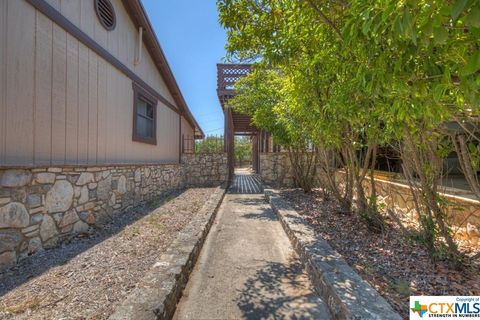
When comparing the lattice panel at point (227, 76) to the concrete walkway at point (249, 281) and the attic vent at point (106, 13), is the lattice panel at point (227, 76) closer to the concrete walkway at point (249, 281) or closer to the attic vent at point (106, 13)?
the attic vent at point (106, 13)

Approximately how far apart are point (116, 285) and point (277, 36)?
3697 millimetres

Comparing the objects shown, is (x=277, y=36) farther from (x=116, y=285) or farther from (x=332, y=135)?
(x=116, y=285)

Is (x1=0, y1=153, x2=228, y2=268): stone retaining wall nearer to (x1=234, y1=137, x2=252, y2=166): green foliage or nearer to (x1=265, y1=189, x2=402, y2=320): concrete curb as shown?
(x1=265, y1=189, x2=402, y2=320): concrete curb

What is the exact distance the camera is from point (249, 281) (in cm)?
311

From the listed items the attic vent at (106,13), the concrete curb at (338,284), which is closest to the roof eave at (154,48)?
the attic vent at (106,13)

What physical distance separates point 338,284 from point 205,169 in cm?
917

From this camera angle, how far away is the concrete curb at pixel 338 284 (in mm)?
2059

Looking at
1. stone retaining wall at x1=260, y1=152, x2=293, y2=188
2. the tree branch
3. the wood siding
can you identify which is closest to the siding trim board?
the wood siding

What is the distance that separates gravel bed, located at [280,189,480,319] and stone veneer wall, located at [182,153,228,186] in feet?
20.9

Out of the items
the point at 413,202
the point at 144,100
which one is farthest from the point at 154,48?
the point at 413,202

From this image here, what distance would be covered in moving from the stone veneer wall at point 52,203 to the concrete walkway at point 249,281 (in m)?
2.15

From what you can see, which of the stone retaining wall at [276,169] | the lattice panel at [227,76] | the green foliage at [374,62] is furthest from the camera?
the lattice panel at [227,76]

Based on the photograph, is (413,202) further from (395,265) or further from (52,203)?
(52,203)

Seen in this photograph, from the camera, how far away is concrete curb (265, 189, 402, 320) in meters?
2.06
